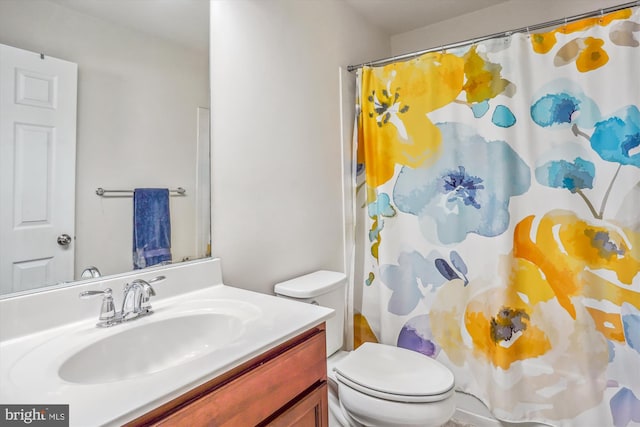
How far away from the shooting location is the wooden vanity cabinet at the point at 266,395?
0.63 meters

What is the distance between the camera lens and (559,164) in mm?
1494

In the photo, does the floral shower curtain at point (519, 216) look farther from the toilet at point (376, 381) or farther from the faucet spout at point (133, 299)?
the faucet spout at point (133, 299)

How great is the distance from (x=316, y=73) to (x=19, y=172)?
4.60 feet

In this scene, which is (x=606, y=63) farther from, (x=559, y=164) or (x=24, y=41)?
(x=24, y=41)

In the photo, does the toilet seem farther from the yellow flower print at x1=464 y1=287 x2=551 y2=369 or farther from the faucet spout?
the faucet spout

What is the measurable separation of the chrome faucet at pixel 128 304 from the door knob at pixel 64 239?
154mm

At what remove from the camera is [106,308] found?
0.94 meters

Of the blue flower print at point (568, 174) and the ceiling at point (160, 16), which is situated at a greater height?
the ceiling at point (160, 16)

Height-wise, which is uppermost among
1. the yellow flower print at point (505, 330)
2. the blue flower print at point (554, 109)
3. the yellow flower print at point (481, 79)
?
the yellow flower print at point (481, 79)

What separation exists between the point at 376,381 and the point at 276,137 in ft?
3.76

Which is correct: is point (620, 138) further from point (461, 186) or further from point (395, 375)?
point (395, 375)

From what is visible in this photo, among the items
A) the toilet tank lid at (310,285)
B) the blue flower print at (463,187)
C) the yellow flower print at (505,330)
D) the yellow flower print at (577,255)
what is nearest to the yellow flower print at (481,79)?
the blue flower print at (463,187)

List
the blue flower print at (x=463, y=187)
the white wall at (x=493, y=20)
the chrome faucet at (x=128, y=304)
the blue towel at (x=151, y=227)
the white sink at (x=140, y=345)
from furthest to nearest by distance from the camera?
the white wall at (x=493, y=20)
the blue flower print at (x=463, y=187)
the blue towel at (x=151, y=227)
the chrome faucet at (x=128, y=304)
the white sink at (x=140, y=345)

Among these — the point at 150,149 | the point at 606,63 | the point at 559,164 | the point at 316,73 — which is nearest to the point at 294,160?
the point at 316,73
